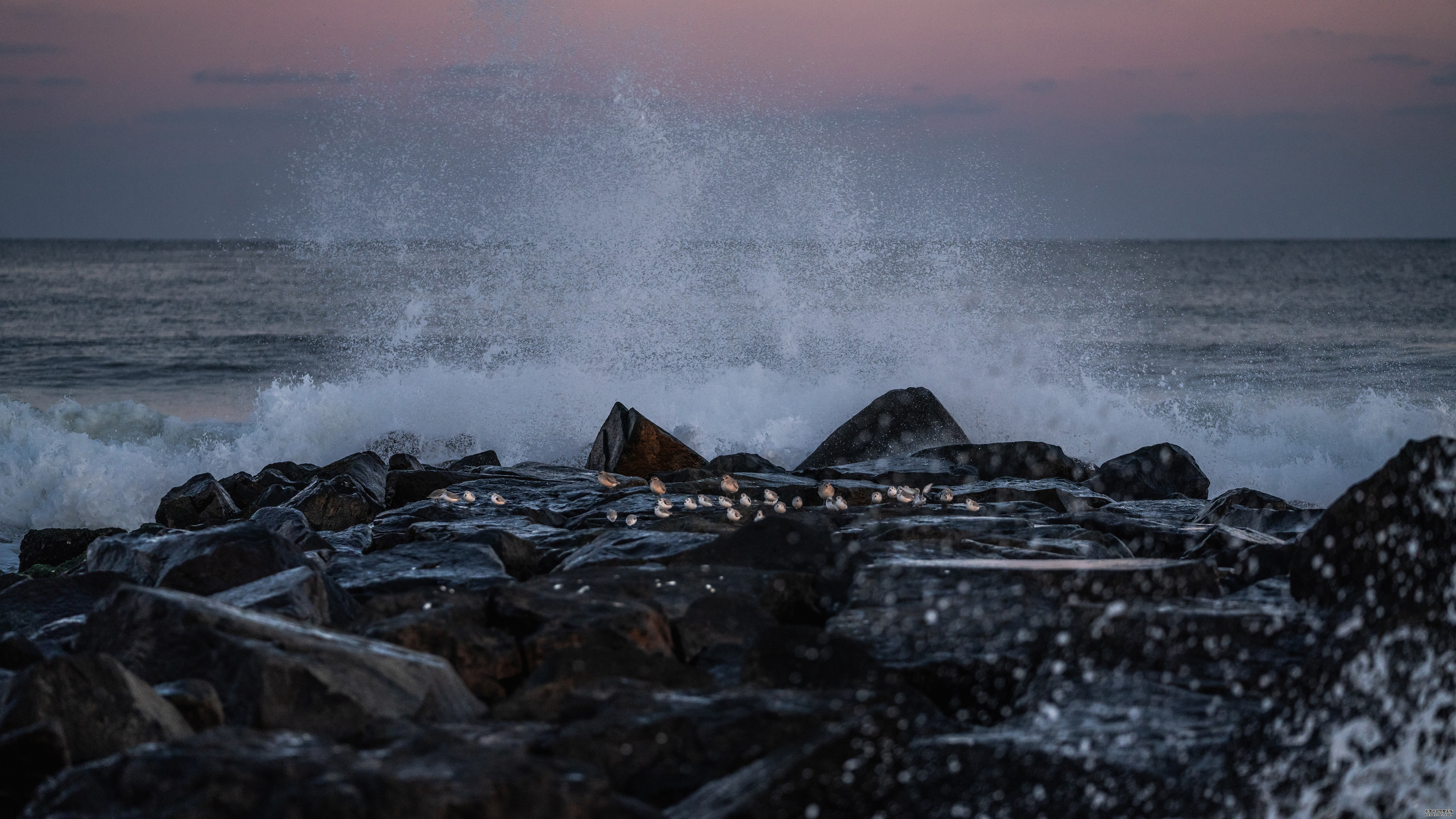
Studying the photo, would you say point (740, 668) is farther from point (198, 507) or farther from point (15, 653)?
point (198, 507)

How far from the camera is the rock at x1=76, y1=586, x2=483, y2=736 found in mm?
2533

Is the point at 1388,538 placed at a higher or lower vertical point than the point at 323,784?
higher

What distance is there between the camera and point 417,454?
11359 mm

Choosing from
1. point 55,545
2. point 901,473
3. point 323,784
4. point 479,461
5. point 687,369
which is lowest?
point 55,545

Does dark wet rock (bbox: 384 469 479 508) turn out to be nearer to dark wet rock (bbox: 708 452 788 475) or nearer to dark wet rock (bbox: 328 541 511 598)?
dark wet rock (bbox: 708 452 788 475)

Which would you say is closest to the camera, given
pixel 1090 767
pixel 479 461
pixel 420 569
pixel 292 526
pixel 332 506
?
pixel 1090 767

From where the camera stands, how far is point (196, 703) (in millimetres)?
2564

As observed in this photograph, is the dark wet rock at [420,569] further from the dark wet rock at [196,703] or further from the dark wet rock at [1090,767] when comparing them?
the dark wet rock at [1090,767]

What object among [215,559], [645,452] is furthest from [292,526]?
[645,452]

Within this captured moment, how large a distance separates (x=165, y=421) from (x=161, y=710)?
13.4m

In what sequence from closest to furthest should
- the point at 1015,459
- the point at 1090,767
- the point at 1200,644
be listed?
the point at 1090,767 → the point at 1200,644 → the point at 1015,459

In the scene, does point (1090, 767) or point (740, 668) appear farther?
point (740, 668)

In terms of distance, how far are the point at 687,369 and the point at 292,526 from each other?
8189mm

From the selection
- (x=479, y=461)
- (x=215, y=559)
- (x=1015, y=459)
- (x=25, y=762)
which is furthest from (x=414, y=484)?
(x=25, y=762)
